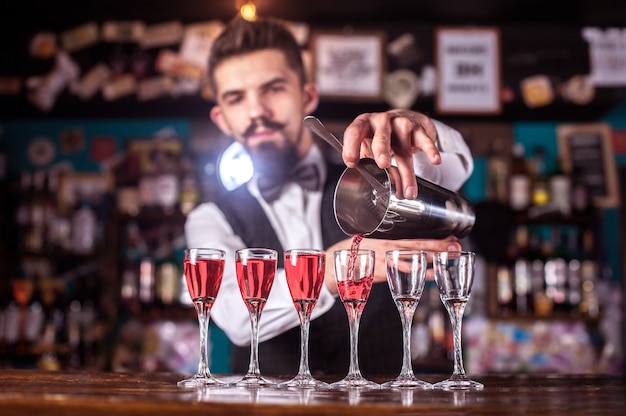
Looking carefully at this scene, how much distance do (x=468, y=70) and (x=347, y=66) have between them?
2.18 feet

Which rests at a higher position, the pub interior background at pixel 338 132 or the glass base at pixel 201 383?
the pub interior background at pixel 338 132

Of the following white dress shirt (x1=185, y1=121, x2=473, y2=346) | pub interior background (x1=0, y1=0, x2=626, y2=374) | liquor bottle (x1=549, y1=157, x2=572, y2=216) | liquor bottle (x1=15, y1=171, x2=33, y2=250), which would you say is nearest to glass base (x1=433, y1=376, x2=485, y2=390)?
white dress shirt (x1=185, y1=121, x2=473, y2=346)

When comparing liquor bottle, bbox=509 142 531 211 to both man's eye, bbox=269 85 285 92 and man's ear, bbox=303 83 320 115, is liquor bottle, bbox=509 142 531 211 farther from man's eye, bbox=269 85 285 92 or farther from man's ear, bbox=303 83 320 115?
man's eye, bbox=269 85 285 92

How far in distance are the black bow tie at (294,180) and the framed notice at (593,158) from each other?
234 centimetres

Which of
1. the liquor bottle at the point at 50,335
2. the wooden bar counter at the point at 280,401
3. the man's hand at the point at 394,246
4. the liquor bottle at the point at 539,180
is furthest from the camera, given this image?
the liquor bottle at the point at 539,180

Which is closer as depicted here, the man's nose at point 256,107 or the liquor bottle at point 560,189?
the man's nose at point 256,107

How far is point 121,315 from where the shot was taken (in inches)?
160

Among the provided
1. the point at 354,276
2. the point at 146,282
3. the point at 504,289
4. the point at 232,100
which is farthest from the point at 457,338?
the point at 146,282

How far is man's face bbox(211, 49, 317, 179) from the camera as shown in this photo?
7.66 feet

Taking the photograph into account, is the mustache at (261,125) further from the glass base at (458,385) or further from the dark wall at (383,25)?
the dark wall at (383,25)

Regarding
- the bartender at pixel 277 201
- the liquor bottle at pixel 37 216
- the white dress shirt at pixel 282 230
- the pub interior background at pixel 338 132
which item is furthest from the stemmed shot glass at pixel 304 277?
the liquor bottle at pixel 37 216

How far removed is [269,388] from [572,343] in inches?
133

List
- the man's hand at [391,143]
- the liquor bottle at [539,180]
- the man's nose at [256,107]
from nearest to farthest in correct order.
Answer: the man's hand at [391,143]
the man's nose at [256,107]
the liquor bottle at [539,180]

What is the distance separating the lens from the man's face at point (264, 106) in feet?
7.66
